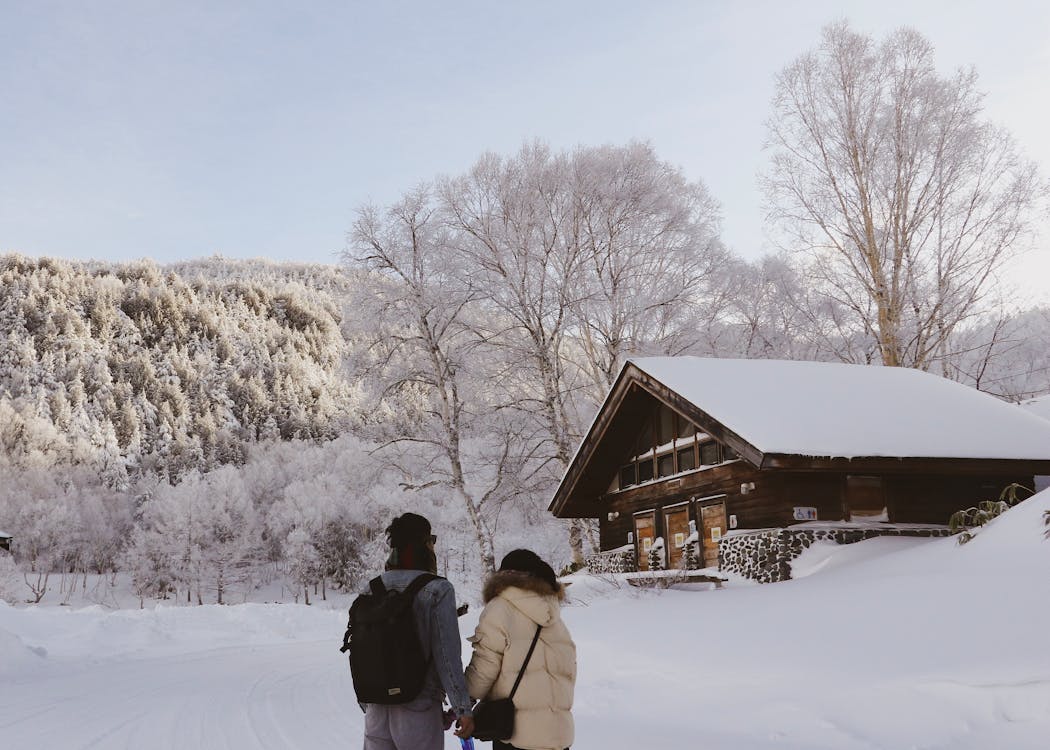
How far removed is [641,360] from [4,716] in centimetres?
1268

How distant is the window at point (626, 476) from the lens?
2131 centimetres

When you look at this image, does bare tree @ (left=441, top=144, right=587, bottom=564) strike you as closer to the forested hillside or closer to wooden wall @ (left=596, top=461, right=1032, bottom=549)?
wooden wall @ (left=596, top=461, right=1032, bottom=549)

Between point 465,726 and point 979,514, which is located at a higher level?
point 979,514

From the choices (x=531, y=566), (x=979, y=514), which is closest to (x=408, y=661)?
(x=531, y=566)

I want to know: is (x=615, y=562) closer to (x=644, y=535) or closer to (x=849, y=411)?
(x=644, y=535)

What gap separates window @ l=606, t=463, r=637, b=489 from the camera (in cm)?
2131

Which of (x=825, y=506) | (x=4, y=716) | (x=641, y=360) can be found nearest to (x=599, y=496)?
(x=641, y=360)

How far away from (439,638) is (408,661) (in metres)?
0.17

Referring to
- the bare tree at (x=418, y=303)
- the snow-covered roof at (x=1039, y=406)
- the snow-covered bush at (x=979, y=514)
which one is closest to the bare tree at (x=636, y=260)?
the bare tree at (x=418, y=303)

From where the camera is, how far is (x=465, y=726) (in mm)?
3744

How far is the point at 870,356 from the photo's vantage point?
29812 mm

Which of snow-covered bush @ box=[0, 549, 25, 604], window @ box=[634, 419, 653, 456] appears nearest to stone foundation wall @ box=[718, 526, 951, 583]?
window @ box=[634, 419, 653, 456]

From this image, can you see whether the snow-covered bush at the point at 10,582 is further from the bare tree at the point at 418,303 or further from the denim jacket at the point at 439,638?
the denim jacket at the point at 439,638

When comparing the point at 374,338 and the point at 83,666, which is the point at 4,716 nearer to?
the point at 83,666
